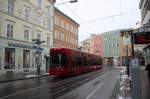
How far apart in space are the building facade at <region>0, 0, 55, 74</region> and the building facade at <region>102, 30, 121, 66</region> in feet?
251

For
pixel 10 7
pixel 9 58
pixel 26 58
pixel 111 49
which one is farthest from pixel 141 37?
pixel 111 49

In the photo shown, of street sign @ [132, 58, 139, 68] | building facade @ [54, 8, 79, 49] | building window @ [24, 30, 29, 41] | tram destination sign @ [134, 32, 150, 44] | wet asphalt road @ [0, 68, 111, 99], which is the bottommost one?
wet asphalt road @ [0, 68, 111, 99]

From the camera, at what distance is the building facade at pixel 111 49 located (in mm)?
126150

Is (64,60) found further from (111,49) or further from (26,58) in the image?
(111,49)

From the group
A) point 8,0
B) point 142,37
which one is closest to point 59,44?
point 8,0

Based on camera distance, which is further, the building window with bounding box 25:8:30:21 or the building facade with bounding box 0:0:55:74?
the building window with bounding box 25:8:30:21

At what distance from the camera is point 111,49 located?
129000 millimetres

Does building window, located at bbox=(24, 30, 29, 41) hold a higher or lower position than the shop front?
higher

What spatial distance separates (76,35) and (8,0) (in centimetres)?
4313

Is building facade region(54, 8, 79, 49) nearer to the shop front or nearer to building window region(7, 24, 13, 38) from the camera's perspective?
the shop front

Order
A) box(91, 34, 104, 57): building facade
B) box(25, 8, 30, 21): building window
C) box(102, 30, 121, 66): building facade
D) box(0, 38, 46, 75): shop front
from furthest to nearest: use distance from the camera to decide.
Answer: box(91, 34, 104, 57): building facade → box(102, 30, 121, 66): building facade → box(25, 8, 30, 21): building window → box(0, 38, 46, 75): shop front

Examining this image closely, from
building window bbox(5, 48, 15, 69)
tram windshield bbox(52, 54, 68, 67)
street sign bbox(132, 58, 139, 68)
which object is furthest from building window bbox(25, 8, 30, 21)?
street sign bbox(132, 58, 139, 68)

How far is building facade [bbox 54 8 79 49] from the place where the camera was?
196 ft

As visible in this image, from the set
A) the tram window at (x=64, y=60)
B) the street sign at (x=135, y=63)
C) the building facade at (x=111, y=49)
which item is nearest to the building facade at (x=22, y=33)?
the tram window at (x=64, y=60)
